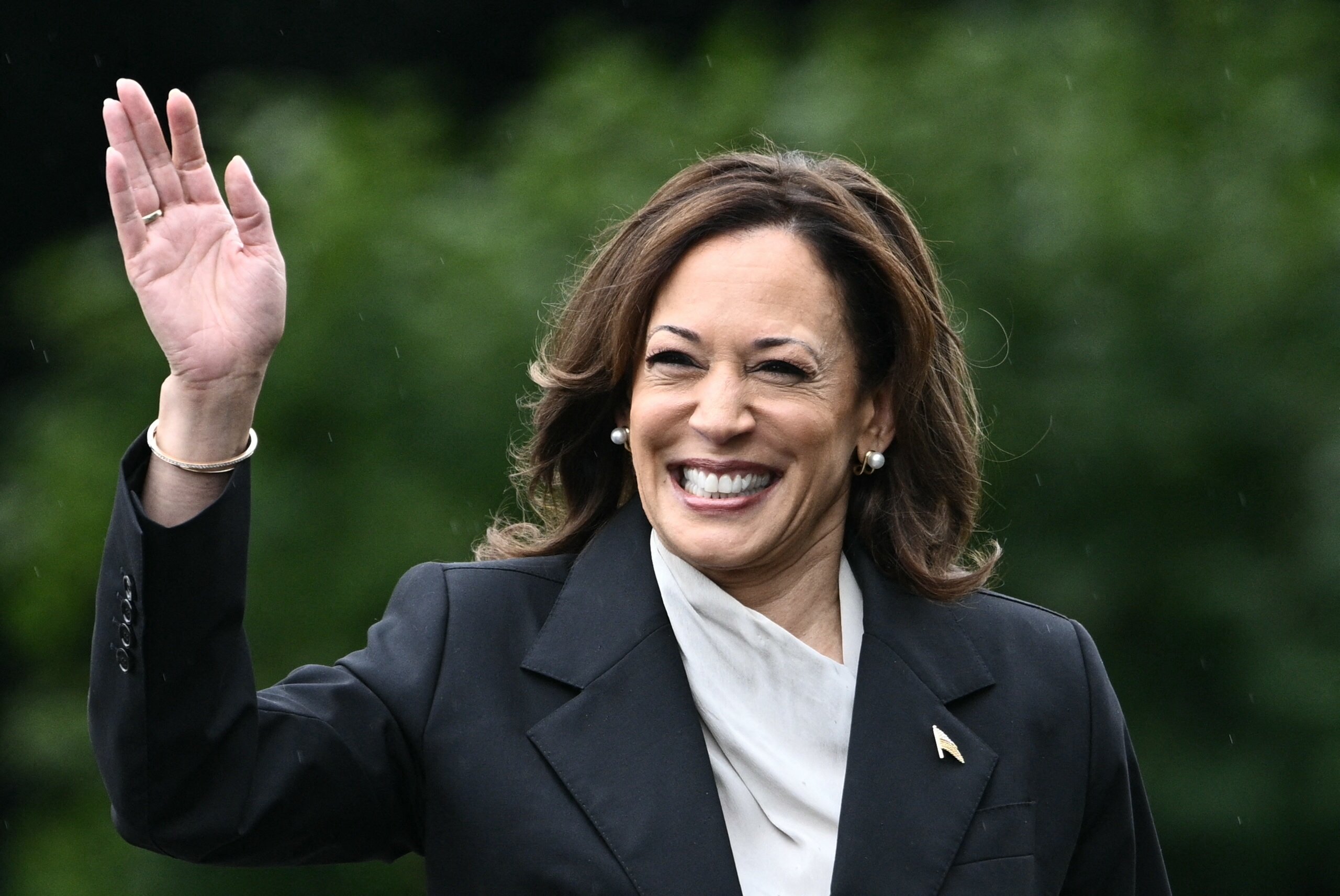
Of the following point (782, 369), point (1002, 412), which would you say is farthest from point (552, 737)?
point (1002, 412)

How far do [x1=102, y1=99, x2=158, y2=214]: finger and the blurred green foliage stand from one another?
8.08 ft

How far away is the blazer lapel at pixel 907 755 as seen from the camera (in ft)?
9.66

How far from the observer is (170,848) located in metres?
2.63

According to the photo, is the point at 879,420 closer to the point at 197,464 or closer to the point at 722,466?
the point at 722,466

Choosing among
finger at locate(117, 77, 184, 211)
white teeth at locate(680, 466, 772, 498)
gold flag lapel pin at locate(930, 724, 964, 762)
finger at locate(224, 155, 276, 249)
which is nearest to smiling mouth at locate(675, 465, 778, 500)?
white teeth at locate(680, 466, 772, 498)

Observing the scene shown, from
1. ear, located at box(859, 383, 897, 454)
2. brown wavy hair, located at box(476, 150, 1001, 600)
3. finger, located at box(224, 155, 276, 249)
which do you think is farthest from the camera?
ear, located at box(859, 383, 897, 454)

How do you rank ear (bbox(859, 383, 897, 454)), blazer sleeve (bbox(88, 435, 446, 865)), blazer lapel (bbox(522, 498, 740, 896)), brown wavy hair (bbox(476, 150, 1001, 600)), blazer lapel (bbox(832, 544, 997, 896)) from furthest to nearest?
ear (bbox(859, 383, 897, 454))
brown wavy hair (bbox(476, 150, 1001, 600))
blazer lapel (bbox(832, 544, 997, 896))
blazer lapel (bbox(522, 498, 740, 896))
blazer sleeve (bbox(88, 435, 446, 865))

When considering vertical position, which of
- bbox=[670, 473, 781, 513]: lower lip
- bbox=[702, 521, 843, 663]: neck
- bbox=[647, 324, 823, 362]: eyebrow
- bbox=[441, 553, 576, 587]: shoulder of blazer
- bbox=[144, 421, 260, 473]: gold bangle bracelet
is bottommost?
bbox=[702, 521, 843, 663]: neck

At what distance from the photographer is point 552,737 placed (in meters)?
2.92

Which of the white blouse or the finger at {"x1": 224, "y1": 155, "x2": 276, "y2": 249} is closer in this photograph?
the finger at {"x1": 224, "y1": 155, "x2": 276, "y2": 249}

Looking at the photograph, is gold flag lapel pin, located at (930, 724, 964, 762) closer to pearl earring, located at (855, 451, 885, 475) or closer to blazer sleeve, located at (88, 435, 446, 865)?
pearl earring, located at (855, 451, 885, 475)

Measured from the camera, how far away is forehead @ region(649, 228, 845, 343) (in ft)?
10.2

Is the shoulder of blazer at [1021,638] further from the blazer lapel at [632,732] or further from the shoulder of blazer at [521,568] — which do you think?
the shoulder of blazer at [521,568]

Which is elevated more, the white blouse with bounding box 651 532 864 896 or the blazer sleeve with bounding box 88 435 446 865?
the blazer sleeve with bounding box 88 435 446 865
